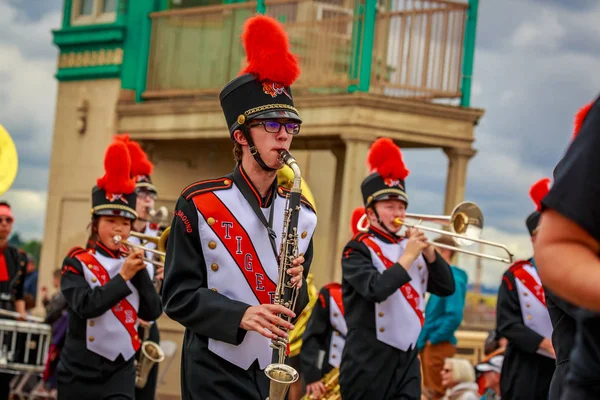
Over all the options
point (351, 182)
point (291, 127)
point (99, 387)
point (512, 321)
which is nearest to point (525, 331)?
point (512, 321)

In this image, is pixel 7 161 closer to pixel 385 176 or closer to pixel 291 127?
pixel 385 176

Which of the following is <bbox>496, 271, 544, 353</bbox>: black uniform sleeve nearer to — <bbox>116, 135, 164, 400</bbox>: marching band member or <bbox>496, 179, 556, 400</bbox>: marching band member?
<bbox>496, 179, 556, 400</bbox>: marching band member

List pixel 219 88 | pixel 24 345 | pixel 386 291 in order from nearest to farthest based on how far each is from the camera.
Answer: pixel 386 291, pixel 24 345, pixel 219 88

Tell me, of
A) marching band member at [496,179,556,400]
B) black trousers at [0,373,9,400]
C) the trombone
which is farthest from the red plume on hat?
marching band member at [496,179,556,400]

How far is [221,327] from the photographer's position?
462 cm

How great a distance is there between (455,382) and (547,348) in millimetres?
2639

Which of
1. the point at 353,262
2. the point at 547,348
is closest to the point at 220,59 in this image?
the point at 353,262

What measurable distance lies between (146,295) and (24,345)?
3742 millimetres

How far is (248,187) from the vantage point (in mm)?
4969

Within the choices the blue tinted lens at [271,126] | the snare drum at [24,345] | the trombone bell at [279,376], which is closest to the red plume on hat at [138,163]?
the snare drum at [24,345]

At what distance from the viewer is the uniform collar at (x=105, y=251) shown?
762 centimetres

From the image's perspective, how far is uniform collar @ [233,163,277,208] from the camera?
16.3ft

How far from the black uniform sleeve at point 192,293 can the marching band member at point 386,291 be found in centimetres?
261

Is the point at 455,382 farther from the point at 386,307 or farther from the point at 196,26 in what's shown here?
the point at 196,26
